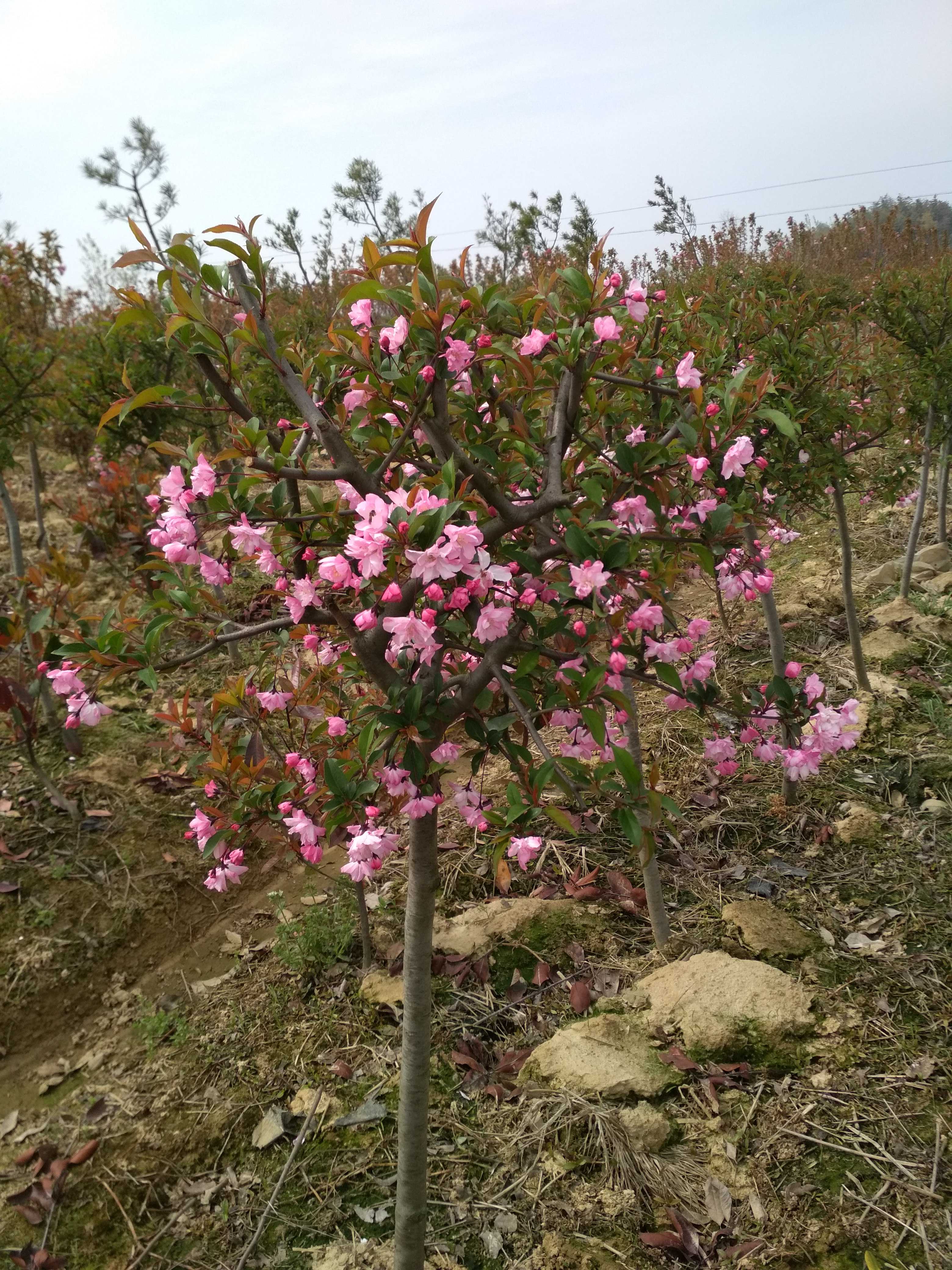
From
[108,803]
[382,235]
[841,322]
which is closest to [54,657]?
[108,803]

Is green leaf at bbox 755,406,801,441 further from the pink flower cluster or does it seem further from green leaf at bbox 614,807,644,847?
the pink flower cluster

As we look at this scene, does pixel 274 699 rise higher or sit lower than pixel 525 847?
higher

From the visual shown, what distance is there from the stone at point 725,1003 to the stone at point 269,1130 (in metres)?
1.12

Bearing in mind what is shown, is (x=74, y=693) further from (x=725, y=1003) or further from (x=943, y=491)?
(x=943, y=491)

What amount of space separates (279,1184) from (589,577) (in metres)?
1.94

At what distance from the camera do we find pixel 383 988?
2.71 m

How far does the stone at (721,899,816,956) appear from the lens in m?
2.57

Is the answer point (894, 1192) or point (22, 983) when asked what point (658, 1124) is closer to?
point (894, 1192)

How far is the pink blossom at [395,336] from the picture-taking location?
52.1 inches

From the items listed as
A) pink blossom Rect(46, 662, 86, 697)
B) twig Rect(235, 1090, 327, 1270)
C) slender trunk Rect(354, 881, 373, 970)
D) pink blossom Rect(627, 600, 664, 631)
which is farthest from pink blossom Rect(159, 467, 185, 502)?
twig Rect(235, 1090, 327, 1270)

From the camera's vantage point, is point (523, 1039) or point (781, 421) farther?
point (523, 1039)

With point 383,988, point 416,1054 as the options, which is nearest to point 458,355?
point 416,1054

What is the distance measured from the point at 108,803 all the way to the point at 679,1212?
3.02m

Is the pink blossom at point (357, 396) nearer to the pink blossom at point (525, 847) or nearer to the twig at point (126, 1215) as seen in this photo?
the pink blossom at point (525, 847)
